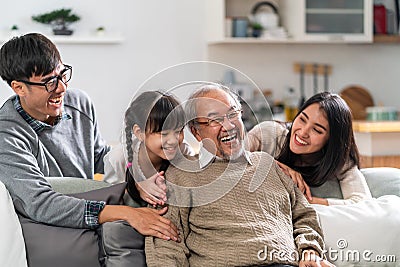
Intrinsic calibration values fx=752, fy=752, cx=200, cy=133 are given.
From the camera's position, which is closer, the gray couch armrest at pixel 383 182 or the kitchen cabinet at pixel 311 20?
the gray couch armrest at pixel 383 182

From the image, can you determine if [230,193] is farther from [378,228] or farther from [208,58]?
[208,58]

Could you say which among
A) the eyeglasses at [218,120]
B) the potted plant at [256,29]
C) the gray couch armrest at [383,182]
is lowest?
the gray couch armrest at [383,182]

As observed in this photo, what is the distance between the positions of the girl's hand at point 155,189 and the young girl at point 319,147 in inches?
15.2

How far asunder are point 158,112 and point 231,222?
42cm

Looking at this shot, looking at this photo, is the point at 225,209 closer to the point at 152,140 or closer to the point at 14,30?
the point at 152,140

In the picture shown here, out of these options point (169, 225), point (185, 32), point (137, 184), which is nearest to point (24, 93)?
point (137, 184)

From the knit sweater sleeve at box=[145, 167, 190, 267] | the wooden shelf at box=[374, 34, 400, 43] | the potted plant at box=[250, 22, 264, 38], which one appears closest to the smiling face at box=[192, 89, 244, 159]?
the knit sweater sleeve at box=[145, 167, 190, 267]

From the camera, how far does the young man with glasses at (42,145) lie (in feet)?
7.65

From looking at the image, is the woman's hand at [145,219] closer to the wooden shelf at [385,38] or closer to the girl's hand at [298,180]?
the girl's hand at [298,180]

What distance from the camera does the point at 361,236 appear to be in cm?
254

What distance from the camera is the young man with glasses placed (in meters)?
2.33

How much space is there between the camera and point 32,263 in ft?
7.63

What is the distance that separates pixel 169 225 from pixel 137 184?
8.2 inches

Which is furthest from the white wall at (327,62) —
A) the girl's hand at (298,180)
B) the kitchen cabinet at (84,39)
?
the girl's hand at (298,180)
